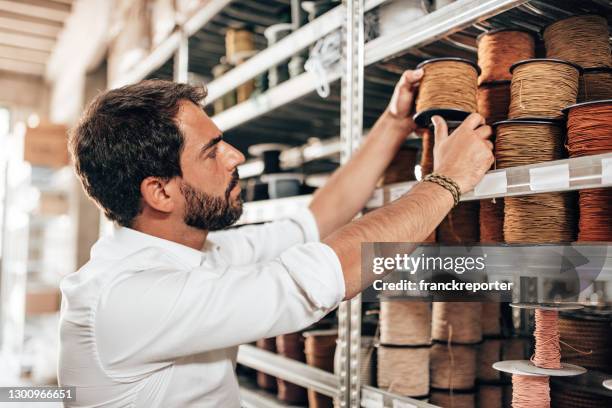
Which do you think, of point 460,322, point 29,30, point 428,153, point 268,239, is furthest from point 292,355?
point 29,30

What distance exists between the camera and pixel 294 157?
113 inches

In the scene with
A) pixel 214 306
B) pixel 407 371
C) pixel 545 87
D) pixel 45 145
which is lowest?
pixel 407 371

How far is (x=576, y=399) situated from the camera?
1.28m

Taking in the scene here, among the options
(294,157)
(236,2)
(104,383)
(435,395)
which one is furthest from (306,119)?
(104,383)

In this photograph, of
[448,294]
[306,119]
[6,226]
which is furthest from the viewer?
[6,226]

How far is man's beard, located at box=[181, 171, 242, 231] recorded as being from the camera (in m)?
1.40

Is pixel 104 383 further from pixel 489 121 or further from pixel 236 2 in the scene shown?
pixel 236 2

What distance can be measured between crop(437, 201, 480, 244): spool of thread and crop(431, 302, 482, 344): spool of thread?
188 millimetres

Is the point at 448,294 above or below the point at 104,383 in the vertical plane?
above

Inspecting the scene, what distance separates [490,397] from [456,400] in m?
0.10

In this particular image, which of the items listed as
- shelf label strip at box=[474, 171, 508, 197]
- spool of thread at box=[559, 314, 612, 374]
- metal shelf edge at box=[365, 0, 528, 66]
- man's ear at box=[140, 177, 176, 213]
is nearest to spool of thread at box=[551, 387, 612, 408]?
spool of thread at box=[559, 314, 612, 374]

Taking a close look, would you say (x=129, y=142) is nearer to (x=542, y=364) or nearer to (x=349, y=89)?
(x=349, y=89)

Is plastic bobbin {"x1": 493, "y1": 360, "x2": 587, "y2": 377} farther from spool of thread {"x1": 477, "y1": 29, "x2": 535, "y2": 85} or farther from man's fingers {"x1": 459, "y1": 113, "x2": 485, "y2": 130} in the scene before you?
spool of thread {"x1": 477, "y1": 29, "x2": 535, "y2": 85}

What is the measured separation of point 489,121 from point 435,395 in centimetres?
78
